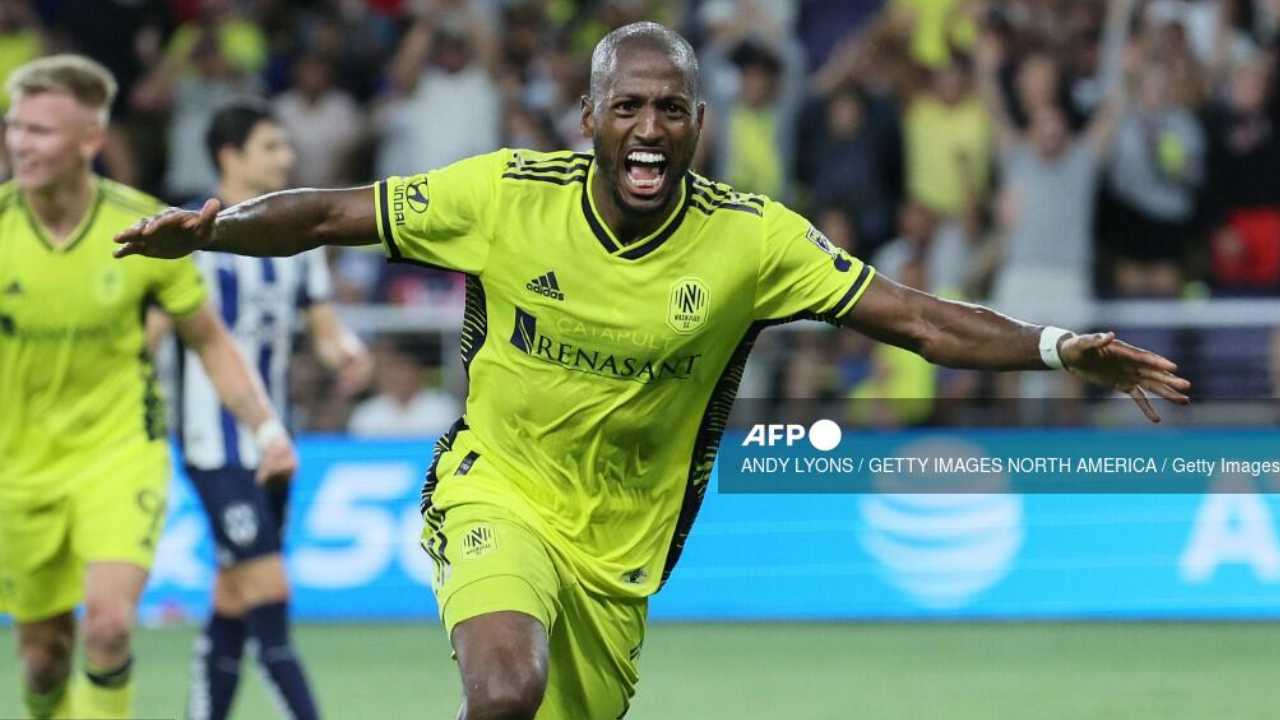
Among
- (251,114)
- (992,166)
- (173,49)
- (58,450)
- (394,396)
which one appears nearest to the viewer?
(58,450)

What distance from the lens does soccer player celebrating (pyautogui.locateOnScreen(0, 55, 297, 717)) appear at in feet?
25.9

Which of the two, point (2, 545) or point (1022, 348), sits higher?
point (1022, 348)

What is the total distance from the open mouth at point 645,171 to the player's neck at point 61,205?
2.75 meters

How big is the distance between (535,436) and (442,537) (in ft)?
1.30

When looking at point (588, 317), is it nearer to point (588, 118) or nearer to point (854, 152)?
point (588, 118)

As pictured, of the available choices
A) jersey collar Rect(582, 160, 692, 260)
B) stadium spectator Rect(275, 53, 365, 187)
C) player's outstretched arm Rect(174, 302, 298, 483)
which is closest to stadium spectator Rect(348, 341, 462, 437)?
stadium spectator Rect(275, 53, 365, 187)

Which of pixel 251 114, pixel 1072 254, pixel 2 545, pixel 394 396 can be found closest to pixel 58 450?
pixel 2 545

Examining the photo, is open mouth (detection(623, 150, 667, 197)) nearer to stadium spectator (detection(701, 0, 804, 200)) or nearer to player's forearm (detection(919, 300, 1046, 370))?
player's forearm (detection(919, 300, 1046, 370))

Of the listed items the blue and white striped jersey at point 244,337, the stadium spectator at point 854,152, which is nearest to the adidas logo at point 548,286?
the blue and white striped jersey at point 244,337

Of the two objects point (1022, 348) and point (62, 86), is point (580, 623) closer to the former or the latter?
point (1022, 348)

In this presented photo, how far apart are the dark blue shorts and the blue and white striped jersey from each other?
0.20 ft

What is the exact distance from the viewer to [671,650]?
1162 cm

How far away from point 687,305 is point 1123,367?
122 centimetres

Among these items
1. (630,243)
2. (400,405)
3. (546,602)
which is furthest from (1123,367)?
(400,405)
